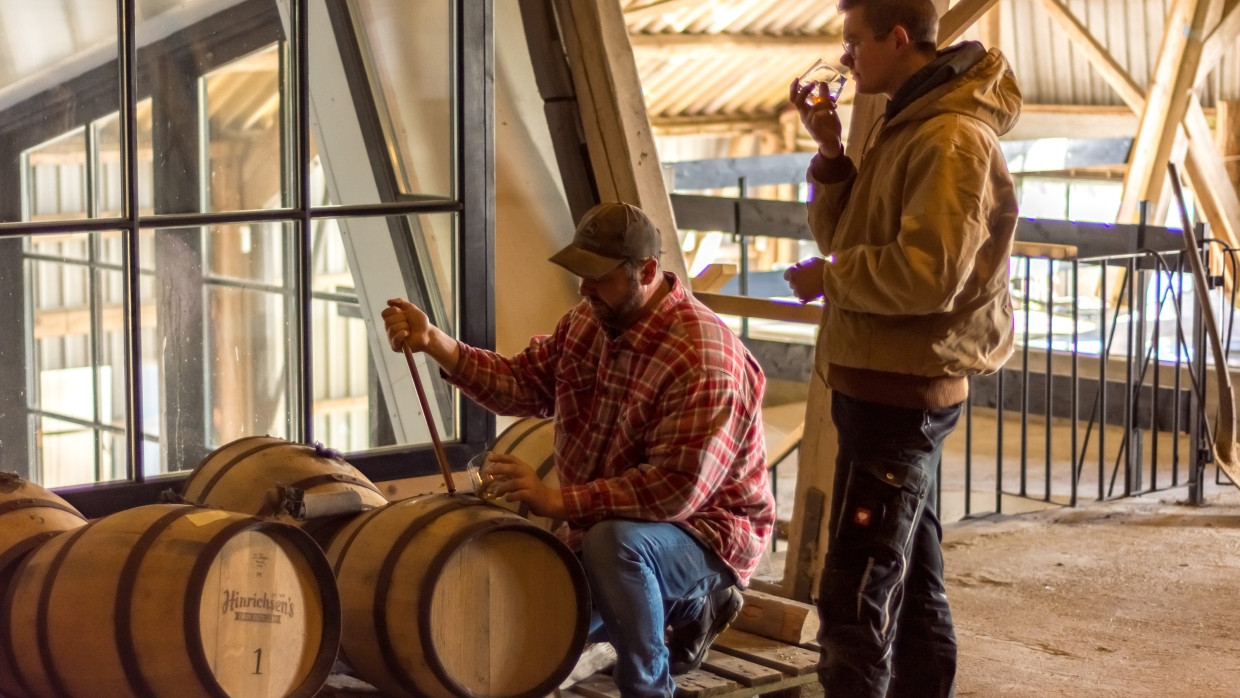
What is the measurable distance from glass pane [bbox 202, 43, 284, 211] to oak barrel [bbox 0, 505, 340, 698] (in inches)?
62.6

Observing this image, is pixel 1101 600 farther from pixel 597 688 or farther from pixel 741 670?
pixel 597 688

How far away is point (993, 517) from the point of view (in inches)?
227

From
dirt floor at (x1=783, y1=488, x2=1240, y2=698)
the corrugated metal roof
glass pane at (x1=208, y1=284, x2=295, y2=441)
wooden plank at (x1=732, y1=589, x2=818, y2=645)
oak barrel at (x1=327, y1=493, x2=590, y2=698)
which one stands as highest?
the corrugated metal roof

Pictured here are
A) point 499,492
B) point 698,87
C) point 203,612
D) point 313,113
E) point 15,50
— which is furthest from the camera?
point 698,87

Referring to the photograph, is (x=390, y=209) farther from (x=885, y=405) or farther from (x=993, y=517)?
(x=993, y=517)

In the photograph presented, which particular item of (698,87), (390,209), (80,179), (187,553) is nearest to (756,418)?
(187,553)

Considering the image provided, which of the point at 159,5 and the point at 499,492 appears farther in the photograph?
the point at 159,5

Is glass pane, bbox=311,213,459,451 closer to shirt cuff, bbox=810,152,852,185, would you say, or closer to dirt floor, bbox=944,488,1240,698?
dirt floor, bbox=944,488,1240,698

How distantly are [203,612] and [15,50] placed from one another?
197 cm

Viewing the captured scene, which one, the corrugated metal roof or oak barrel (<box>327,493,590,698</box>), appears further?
the corrugated metal roof

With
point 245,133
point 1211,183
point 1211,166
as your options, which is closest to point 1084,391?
point 1211,183

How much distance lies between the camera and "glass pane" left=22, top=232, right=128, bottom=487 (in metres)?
3.98

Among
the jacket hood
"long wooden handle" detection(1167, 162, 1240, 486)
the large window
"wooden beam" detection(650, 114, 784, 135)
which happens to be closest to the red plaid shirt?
the jacket hood

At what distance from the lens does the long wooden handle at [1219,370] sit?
18.3ft
